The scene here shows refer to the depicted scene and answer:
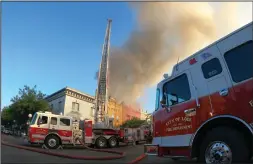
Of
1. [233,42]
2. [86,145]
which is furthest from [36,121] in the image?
[233,42]

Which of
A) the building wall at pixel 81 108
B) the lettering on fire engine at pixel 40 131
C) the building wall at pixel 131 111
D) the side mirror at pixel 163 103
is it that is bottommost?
the lettering on fire engine at pixel 40 131

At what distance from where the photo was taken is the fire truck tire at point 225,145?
542 centimetres

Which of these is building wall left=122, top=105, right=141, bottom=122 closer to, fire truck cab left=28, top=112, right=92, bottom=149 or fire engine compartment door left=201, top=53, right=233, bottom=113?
fire truck cab left=28, top=112, right=92, bottom=149

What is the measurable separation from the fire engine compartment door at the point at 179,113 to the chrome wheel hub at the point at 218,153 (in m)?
0.62

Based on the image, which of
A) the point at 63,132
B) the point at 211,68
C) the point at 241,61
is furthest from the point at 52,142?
the point at 241,61

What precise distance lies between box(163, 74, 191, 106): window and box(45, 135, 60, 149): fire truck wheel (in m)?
12.2

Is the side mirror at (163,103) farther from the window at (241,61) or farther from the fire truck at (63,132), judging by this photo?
the fire truck at (63,132)

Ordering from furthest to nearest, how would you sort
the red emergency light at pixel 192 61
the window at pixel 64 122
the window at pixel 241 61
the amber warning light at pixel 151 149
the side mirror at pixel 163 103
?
the window at pixel 64 122, the amber warning light at pixel 151 149, the side mirror at pixel 163 103, the red emergency light at pixel 192 61, the window at pixel 241 61

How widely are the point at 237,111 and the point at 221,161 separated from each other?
1003 mm

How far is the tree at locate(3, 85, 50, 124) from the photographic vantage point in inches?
1658

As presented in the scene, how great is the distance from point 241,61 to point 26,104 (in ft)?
131

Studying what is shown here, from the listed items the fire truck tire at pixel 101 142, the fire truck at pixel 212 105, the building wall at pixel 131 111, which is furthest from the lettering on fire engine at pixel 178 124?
the building wall at pixel 131 111

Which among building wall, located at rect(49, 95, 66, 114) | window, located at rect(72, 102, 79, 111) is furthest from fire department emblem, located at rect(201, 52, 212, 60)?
window, located at rect(72, 102, 79, 111)

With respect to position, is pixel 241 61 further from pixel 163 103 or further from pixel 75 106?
pixel 75 106
